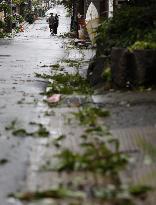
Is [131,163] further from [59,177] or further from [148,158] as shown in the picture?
[59,177]

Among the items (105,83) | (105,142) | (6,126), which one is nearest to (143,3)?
(105,83)

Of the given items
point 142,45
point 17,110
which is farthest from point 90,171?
point 142,45

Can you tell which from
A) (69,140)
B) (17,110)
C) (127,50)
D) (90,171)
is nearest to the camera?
(90,171)

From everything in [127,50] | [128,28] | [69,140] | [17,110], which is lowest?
[17,110]

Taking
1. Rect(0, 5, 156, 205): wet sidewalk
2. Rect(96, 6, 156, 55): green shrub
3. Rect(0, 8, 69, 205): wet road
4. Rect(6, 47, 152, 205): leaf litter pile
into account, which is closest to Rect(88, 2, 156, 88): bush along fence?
Rect(96, 6, 156, 55): green shrub

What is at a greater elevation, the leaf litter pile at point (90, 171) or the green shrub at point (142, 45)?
the green shrub at point (142, 45)

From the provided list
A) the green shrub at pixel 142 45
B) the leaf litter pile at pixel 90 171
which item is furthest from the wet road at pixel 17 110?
the green shrub at pixel 142 45

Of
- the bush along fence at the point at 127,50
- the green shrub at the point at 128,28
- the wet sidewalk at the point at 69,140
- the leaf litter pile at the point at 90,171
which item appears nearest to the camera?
the leaf litter pile at the point at 90,171

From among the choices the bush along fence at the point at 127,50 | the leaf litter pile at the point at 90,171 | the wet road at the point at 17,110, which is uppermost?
the bush along fence at the point at 127,50

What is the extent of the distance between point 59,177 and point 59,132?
8.10 ft

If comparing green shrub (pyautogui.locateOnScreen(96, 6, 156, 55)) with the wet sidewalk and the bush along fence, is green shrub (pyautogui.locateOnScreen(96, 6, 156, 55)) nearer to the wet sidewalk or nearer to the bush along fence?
the bush along fence

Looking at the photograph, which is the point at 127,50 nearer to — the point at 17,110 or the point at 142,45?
the point at 142,45

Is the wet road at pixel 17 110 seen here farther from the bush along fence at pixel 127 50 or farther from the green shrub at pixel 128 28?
the green shrub at pixel 128 28

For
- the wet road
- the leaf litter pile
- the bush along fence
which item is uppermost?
the bush along fence
